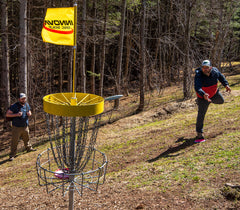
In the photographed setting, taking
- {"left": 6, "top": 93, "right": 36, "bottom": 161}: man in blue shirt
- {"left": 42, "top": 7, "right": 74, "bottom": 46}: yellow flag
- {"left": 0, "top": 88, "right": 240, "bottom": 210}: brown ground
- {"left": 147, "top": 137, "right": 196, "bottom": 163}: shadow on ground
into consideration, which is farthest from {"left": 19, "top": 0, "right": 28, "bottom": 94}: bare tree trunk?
{"left": 42, "top": 7, "right": 74, "bottom": 46}: yellow flag

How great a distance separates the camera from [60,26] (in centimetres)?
335

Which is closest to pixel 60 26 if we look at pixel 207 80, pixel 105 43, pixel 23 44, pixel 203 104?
pixel 207 80

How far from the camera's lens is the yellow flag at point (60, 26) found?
130 inches

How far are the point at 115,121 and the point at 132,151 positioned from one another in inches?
197

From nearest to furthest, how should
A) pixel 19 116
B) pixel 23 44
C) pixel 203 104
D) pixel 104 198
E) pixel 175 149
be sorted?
pixel 104 198, pixel 203 104, pixel 175 149, pixel 19 116, pixel 23 44

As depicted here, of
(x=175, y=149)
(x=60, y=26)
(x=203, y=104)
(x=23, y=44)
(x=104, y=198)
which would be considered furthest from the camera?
(x=23, y=44)

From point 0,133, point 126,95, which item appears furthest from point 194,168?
point 126,95

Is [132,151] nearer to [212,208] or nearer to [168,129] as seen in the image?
[168,129]

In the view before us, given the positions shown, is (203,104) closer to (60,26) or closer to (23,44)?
(60,26)

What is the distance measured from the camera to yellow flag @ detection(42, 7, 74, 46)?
331 centimetres

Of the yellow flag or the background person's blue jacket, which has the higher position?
the yellow flag

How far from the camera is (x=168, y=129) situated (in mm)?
8758

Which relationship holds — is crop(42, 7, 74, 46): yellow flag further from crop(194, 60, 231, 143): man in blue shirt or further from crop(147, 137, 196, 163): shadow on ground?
crop(147, 137, 196, 163): shadow on ground

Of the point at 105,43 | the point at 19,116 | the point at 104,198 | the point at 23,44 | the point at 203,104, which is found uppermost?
the point at 23,44
